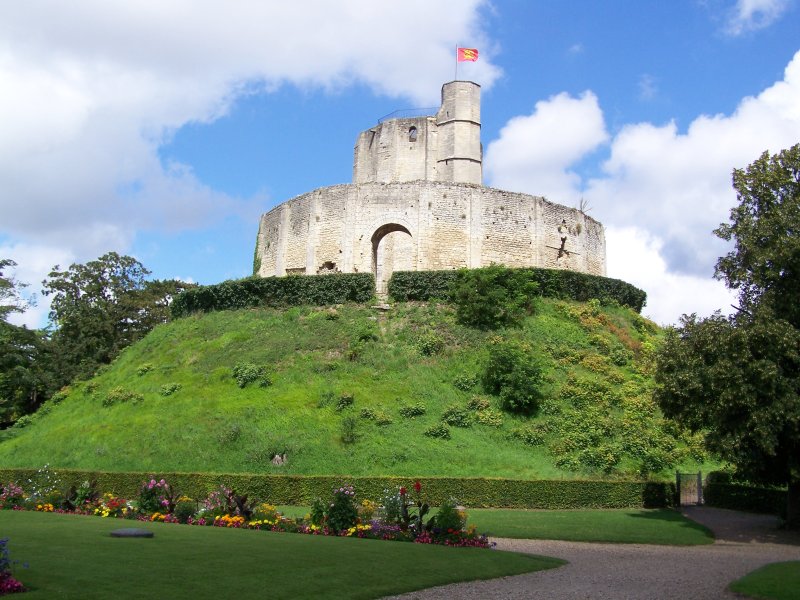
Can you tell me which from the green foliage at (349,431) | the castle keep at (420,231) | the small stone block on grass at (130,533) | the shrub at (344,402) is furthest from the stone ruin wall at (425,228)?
the small stone block on grass at (130,533)

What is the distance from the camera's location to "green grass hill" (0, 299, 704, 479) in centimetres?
2423

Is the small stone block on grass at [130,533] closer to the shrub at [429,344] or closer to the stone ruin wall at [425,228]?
the shrub at [429,344]

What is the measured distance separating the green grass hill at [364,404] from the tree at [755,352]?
4811 millimetres

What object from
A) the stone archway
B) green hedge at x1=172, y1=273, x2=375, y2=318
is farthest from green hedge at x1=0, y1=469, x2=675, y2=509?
the stone archway

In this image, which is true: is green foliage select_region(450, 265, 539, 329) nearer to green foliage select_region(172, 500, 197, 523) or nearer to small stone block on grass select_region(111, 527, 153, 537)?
green foliage select_region(172, 500, 197, 523)

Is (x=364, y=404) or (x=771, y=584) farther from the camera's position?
(x=364, y=404)

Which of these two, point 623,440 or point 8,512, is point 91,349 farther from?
point 623,440

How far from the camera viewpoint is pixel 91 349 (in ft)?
155

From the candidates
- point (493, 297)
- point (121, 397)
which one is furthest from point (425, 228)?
point (121, 397)

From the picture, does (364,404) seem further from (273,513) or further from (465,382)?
(273,513)

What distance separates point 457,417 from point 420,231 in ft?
44.9

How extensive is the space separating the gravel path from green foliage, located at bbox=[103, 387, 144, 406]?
713 inches

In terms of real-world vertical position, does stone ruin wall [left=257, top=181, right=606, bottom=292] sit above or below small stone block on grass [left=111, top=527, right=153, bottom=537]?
above

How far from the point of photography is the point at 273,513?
53.7ft
